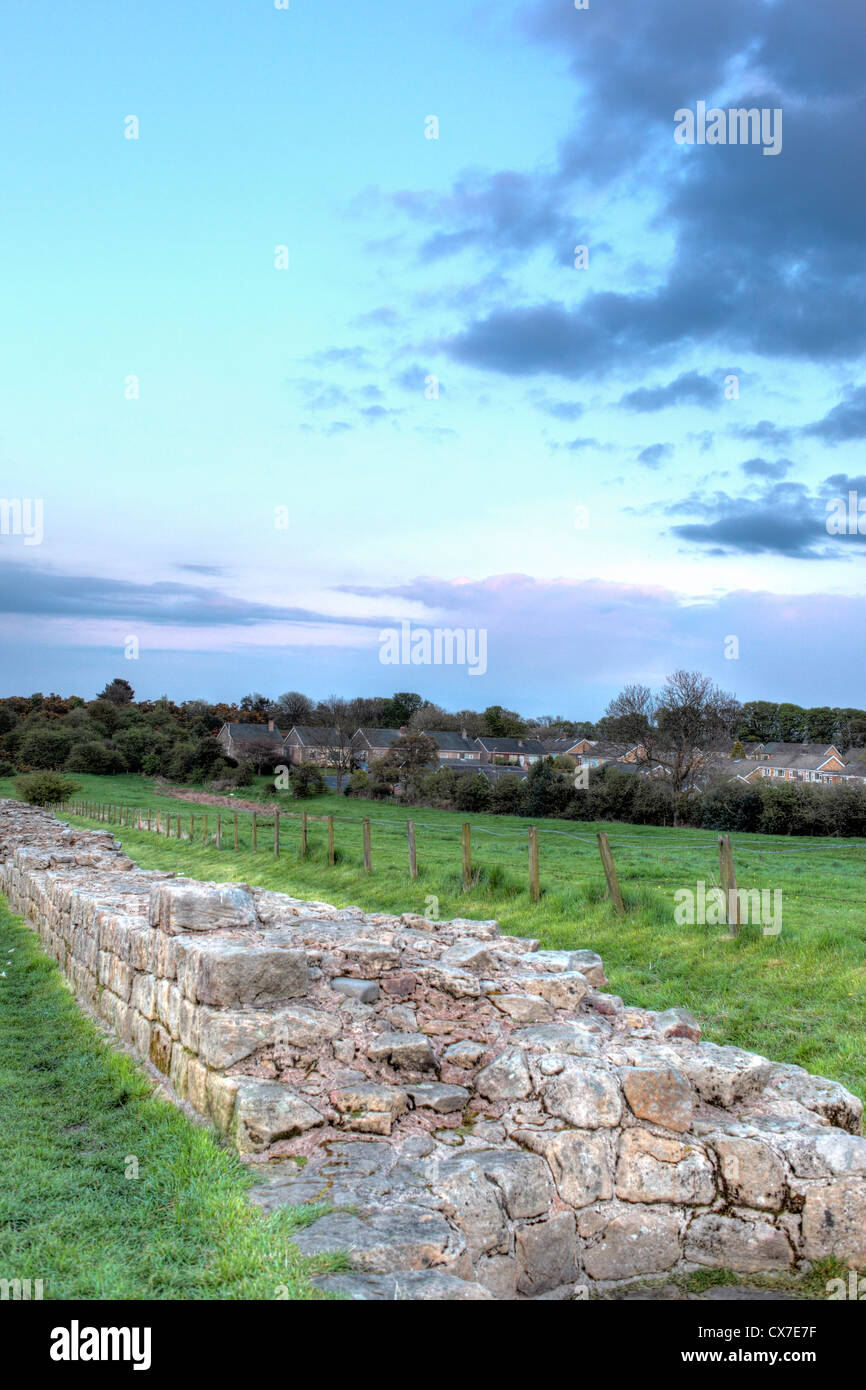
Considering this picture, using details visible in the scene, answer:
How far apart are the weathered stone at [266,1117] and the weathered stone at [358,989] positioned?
1225 mm

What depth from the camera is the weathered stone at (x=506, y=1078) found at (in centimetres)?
545

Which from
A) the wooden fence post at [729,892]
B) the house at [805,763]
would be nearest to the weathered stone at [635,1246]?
the wooden fence post at [729,892]

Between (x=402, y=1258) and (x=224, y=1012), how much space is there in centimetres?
233

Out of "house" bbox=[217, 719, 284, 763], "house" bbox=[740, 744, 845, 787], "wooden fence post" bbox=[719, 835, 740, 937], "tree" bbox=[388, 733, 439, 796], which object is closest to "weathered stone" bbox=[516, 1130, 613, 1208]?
"wooden fence post" bbox=[719, 835, 740, 937]

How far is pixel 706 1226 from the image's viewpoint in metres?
4.95

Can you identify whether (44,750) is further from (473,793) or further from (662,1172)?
(662,1172)

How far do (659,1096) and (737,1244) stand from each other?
2.82ft

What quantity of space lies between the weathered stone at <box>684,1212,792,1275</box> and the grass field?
8.19ft

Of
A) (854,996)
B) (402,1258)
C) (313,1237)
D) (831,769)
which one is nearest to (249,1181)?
(313,1237)

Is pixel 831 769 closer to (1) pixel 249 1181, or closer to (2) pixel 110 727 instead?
(2) pixel 110 727

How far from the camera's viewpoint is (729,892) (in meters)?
11.2

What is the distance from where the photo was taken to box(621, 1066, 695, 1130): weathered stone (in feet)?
17.0

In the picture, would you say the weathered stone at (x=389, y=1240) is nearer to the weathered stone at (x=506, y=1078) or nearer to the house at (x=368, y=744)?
the weathered stone at (x=506, y=1078)

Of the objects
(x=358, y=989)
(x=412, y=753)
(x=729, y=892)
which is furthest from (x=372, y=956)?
(x=412, y=753)
